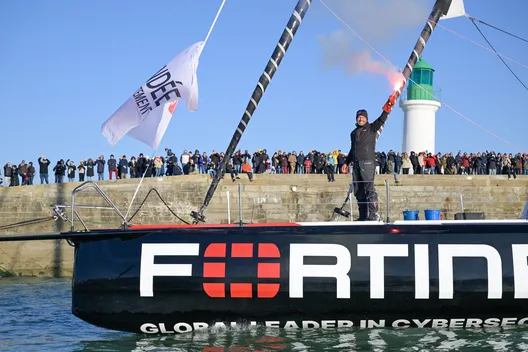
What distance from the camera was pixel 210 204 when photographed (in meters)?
24.0

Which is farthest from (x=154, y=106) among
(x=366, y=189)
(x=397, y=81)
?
(x=397, y=81)

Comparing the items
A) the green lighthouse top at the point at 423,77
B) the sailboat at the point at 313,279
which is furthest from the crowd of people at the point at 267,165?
the sailboat at the point at 313,279

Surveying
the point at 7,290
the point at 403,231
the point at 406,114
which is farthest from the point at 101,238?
the point at 406,114

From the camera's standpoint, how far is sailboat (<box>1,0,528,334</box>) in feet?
27.4

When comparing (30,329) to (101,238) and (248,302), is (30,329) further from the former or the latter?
(248,302)

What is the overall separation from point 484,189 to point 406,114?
37.1ft

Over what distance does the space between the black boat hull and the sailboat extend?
1cm

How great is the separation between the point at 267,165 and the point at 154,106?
16809 millimetres

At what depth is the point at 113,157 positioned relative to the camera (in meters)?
26.3

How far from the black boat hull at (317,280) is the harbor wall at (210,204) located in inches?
567

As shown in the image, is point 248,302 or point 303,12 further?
point 303,12

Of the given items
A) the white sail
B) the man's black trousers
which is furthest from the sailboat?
the white sail

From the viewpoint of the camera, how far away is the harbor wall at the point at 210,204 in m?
23.0

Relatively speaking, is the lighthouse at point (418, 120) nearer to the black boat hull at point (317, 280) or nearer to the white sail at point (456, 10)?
the white sail at point (456, 10)
